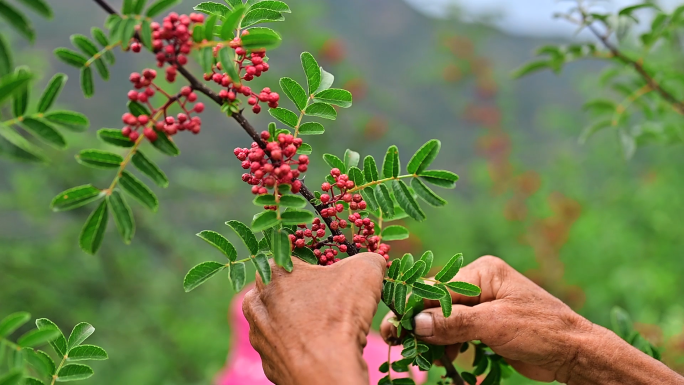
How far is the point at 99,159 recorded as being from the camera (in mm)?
760

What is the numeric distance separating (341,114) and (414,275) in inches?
145

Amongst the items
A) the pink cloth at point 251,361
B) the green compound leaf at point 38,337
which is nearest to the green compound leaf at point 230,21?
the green compound leaf at point 38,337

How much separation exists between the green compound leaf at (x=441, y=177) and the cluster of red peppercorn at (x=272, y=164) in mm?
237

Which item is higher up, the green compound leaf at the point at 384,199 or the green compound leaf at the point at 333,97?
the green compound leaf at the point at 333,97

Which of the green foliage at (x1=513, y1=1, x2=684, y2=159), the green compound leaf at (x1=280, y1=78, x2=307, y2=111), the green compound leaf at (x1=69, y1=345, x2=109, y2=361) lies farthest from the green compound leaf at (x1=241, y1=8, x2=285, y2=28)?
the green foliage at (x1=513, y1=1, x2=684, y2=159)

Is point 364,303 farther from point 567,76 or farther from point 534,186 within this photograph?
point 567,76

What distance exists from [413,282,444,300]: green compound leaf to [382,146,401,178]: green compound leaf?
0.21m

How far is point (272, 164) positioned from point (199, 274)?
0.22 m

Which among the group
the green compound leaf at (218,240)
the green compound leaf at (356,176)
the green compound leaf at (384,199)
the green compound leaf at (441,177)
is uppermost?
the green compound leaf at (356,176)

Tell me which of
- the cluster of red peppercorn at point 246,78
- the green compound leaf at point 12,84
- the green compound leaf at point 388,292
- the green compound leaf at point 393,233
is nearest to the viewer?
the green compound leaf at point 12,84

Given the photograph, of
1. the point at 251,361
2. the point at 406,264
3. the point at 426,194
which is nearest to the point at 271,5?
the point at 426,194

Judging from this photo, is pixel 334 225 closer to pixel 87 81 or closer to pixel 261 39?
pixel 261 39

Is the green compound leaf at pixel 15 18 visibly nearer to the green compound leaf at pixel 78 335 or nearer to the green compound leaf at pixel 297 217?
the green compound leaf at pixel 297 217

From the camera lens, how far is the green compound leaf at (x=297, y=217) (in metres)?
0.84
